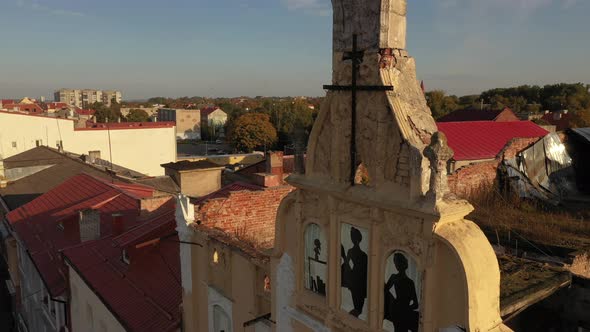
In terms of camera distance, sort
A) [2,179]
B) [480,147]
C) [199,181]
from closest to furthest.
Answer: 1. [2,179]
2. [199,181]
3. [480,147]

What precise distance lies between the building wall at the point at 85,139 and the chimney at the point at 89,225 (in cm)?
3312

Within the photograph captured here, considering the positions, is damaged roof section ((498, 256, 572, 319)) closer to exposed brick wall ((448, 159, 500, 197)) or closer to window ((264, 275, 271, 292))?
window ((264, 275, 271, 292))

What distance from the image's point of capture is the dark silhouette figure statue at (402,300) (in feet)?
15.3

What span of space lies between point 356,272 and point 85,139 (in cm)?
4670

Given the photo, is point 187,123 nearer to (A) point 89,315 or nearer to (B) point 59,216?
(B) point 59,216

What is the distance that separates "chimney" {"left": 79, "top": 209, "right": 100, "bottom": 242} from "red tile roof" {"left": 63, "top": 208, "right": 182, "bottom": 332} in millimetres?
1577

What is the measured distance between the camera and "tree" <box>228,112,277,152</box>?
73.8 meters

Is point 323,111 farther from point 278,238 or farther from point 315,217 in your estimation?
point 278,238

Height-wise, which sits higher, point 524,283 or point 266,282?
point 524,283

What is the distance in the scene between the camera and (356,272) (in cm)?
537

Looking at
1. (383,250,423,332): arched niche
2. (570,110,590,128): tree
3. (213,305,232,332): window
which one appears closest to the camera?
(383,250,423,332): arched niche

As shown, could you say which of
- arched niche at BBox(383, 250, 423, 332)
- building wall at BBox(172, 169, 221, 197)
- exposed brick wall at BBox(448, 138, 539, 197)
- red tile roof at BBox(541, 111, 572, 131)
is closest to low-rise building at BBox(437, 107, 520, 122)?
red tile roof at BBox(541, 111, 572, 131)

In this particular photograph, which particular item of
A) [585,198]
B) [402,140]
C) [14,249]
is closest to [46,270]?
[14,249]

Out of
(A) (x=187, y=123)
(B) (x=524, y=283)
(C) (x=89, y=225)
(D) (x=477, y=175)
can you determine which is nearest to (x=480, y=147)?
(D) (x=477, y=175)
